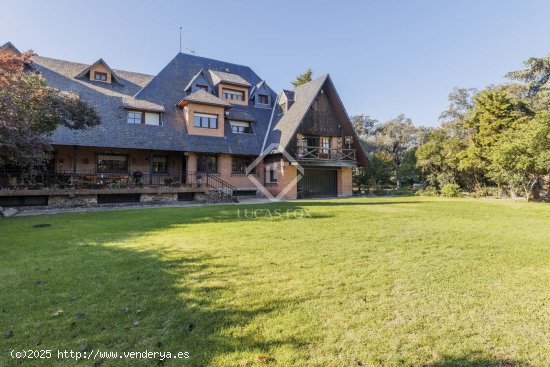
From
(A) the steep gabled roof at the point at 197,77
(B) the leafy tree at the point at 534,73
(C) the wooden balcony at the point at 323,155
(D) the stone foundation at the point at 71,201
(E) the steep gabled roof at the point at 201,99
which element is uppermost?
(B) the leafy tree at the point at 534,73

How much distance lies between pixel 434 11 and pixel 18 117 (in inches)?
766

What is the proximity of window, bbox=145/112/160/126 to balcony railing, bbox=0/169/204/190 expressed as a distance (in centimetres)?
361

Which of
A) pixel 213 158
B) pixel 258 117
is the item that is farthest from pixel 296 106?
pixel 213 158

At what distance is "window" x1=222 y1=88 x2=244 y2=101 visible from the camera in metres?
24.6

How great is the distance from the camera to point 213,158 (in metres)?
22.2

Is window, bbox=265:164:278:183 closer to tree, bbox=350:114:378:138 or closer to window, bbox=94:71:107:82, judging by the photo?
window, bbox=94:71:107:82

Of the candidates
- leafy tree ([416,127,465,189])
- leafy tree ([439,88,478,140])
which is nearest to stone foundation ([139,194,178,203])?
leafy tree ([416,127,465,189])

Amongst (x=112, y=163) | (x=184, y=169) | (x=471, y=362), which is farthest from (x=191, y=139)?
(x=471, y=362)

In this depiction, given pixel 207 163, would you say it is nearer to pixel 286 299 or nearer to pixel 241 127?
pixel 241 127

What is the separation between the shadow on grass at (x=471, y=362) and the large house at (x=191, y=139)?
57.0 feet

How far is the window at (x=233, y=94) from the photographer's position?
24594mm

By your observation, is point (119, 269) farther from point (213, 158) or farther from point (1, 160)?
point (213, 158)

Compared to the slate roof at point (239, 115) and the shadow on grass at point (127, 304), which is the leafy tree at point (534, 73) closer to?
the slate roof at point (239, 115)

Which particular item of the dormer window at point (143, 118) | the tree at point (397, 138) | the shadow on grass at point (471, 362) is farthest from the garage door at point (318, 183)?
the shadow on grass at point (471, 362)
